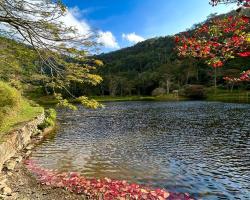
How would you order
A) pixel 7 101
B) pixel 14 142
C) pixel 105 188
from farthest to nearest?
pixel 7 101, pixel 14 142, pixel 105 188

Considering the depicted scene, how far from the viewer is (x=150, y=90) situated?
150125 millimetres

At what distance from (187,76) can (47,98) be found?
62.0m

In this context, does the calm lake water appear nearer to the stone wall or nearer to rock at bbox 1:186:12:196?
the stone wall

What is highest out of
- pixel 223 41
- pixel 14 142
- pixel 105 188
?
pixel 223 41

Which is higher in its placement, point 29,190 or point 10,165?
point 10,165

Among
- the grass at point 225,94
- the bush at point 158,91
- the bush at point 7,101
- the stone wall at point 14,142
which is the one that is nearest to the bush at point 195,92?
the grass at point 225,94

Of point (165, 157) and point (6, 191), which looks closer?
point (6, 191)

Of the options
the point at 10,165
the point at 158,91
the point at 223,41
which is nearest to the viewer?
the point at 223,41

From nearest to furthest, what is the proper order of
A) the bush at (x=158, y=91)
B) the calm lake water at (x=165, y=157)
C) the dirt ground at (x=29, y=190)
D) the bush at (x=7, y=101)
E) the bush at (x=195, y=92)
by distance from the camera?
the dirt ground at (x=29, y=190) < the calm lake water at (x=165, y=157) < the bush at (x=7, y=101) < the bush at (x=195, y=92) < the bush at (x=158, y=91)

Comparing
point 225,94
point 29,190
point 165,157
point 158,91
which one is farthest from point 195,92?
point 29,190

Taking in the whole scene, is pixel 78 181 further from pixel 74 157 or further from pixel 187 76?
pixel 187 76

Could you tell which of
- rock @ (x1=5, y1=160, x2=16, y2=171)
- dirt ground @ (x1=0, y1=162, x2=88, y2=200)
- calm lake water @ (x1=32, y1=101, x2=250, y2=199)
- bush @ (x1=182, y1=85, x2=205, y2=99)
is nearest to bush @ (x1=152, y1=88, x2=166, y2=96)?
bush @ (x1=182, y1=85, x2=205, y2=99)

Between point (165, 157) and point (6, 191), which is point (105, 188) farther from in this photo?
point (165, 157)

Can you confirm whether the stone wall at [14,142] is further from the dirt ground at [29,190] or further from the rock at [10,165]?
the dirt ground at [29,190]
